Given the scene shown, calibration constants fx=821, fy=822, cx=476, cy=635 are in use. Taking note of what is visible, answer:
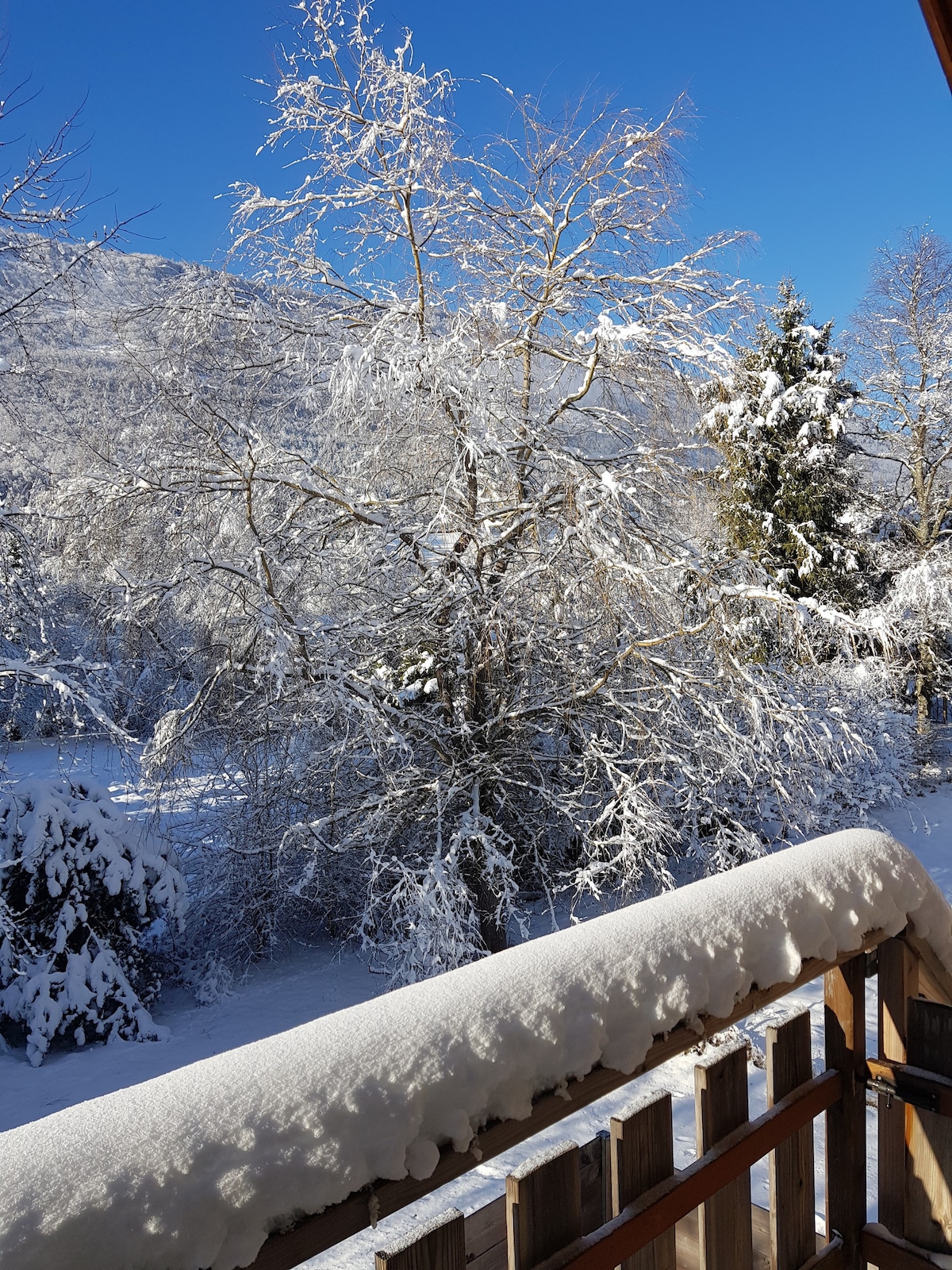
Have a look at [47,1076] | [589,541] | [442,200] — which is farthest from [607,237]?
[47,1076]

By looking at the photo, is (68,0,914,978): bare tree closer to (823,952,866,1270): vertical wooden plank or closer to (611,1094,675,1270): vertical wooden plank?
(823,952,866,1270): vertical wooden plank

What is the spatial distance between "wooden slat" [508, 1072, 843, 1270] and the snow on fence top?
0.20m

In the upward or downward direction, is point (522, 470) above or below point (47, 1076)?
above

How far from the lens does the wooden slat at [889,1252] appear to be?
1160mm

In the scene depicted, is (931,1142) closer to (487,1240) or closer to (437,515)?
(487,1240)

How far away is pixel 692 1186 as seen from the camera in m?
0.92

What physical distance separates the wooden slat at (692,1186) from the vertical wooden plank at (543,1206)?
0.02 m

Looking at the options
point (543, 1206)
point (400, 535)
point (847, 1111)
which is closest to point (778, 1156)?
point (847, 1111)

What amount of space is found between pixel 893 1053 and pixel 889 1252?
29 centimetres

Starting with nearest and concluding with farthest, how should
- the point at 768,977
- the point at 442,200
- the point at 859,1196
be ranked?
the point at 768,977, the point at 859,1196, the point at 442,200

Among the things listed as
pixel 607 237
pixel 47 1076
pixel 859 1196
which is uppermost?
pixel 607 237

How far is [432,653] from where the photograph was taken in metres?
5.59

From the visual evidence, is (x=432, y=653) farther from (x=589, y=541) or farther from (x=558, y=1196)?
(x=558, y=1196)

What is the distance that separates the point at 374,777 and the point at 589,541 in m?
2.30
